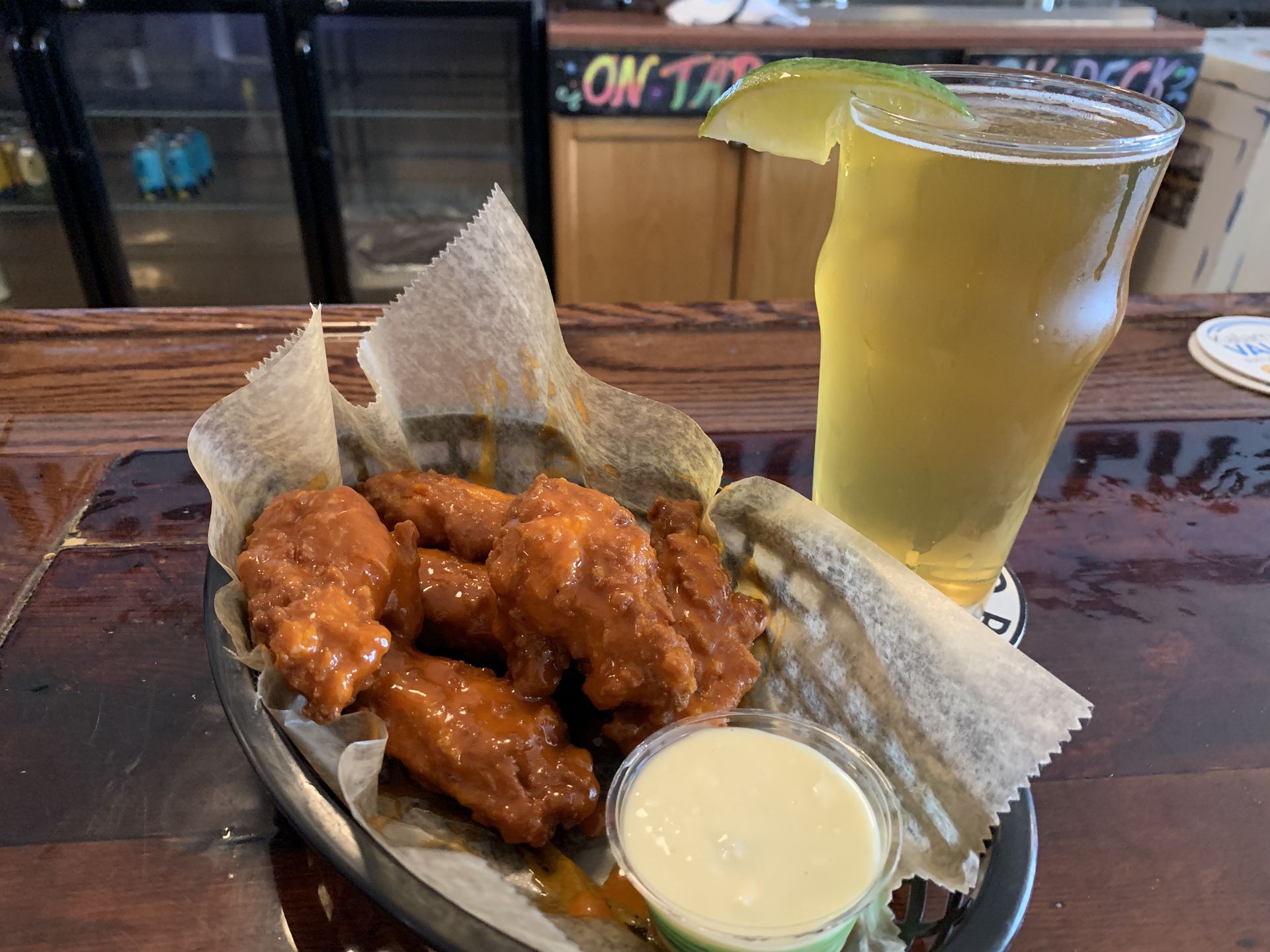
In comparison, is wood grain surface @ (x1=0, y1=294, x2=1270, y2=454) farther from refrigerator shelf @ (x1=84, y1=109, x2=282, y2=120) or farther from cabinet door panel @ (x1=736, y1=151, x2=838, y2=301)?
refrigerator shelf @ (x1=84, y1=109, x2=282, y2=120)

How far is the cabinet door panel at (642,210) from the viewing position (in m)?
3.52

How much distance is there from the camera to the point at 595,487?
1.19 meters

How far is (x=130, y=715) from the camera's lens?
3.13ft

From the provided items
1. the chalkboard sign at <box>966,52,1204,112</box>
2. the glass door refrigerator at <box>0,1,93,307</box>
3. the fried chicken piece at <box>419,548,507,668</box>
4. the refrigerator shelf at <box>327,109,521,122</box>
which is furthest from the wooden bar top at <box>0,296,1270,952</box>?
the refrigerator shelf at <box>327,109,521,122</box>

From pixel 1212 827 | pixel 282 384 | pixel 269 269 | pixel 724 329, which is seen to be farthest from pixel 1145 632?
pixel 269 269

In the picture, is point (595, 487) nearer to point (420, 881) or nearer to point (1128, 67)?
point (420, 881)

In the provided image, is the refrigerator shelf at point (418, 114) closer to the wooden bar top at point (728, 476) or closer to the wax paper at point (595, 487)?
the wooden bar top at point (728, 476)

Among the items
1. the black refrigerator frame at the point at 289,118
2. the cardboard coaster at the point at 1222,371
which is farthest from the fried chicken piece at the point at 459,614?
the black refrigerator frame at the point at 289,118

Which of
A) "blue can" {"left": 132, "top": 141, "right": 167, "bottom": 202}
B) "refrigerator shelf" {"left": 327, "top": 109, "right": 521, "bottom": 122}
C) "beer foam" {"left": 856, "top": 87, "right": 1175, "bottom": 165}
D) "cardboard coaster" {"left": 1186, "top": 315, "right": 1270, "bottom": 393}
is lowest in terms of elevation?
"blue can" {"left": 132, "top": 141, "right": 167, "bottom": 202}

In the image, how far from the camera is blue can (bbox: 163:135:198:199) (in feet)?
13.5

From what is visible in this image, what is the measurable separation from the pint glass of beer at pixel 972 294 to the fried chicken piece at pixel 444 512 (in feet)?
1.46

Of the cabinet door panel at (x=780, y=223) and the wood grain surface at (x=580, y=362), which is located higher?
the wood grain surface at (x=580, y=362)

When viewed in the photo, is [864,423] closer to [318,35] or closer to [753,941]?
[753,941]

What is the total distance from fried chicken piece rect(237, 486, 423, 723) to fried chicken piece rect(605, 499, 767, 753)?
0.25 m
